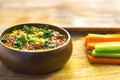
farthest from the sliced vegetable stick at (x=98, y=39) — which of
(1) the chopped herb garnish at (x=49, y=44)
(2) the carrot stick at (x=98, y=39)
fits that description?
(1) the chopped herb garnish at (x=49, y=44)

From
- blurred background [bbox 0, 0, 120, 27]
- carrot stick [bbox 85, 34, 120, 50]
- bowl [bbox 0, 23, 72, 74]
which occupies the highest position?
bowl [bbox 0, 23, 72, 74]

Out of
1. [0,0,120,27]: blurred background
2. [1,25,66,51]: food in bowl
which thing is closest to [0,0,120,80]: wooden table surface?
[0,0,120,27]: blurred background

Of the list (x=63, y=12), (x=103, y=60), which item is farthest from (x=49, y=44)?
(x=63, y=12)

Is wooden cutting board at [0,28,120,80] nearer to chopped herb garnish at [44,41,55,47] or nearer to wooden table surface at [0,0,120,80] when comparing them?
wooden table surface at [0,0,120,80]

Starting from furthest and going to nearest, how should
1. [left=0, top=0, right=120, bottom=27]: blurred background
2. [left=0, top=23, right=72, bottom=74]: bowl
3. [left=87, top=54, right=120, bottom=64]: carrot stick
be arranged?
[left=0, top=0, right=120, bottom=27]: blurred background
[left=87, top=54, right=120, bottom=64]: carrot stick
[left=0, top=23, right=72, bottom=74]: bowl

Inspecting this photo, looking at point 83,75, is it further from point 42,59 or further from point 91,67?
point 42,59

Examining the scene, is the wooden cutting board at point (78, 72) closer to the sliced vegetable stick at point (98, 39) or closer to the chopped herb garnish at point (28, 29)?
the sliced vegetable stick at point (98, 39)
